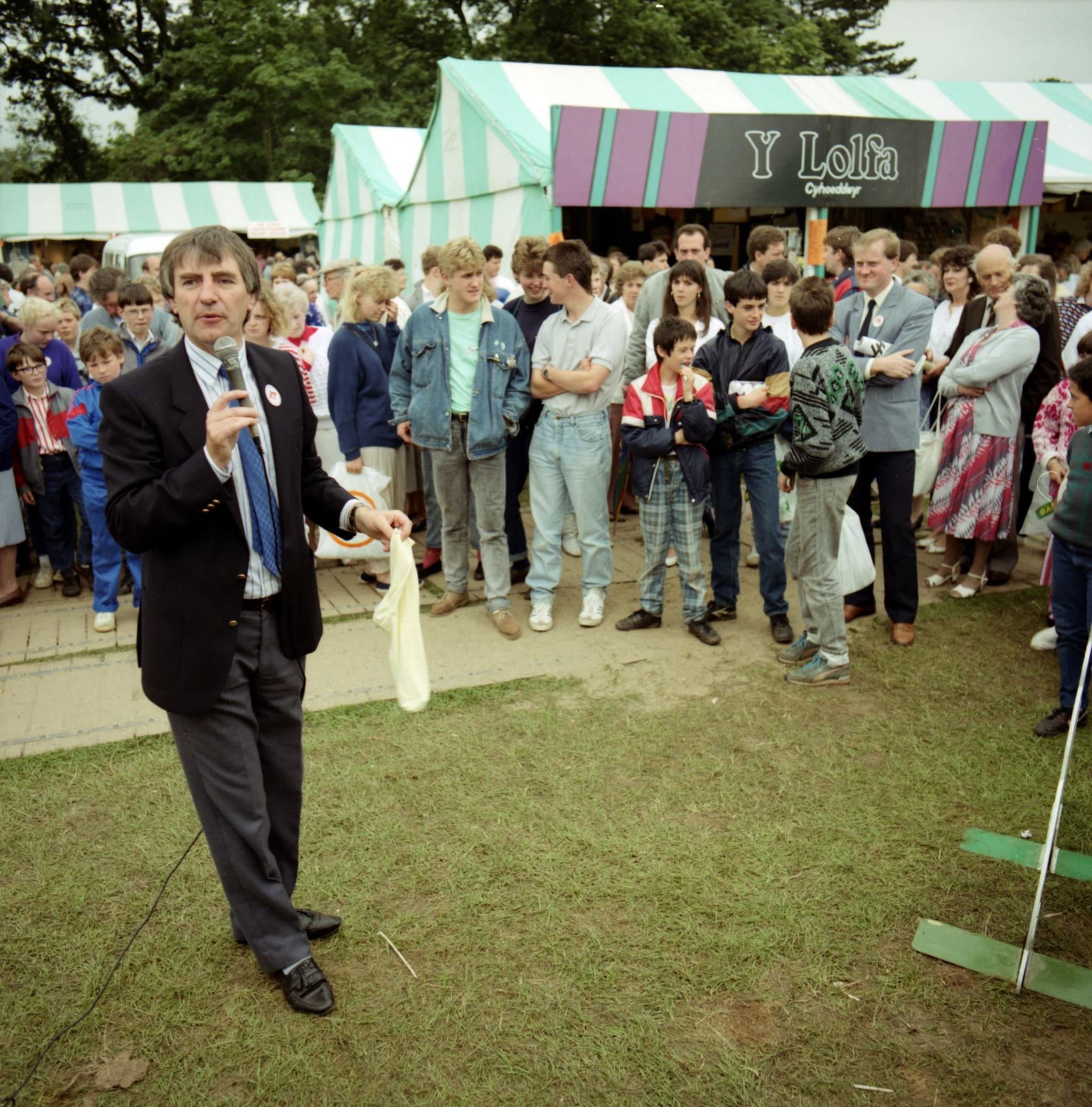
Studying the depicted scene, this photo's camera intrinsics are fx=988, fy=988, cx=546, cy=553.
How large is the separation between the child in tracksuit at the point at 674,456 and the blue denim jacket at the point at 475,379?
→ 721 mm

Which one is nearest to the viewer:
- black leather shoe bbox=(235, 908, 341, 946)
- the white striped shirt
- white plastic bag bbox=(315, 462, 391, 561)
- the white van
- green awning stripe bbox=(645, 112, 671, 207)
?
the white striped shirt

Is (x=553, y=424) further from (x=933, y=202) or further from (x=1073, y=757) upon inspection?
(x=933, y=202)

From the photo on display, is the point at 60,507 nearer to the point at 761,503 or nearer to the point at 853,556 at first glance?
the point at 761,503

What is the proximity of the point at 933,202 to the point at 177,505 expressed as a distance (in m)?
12.3

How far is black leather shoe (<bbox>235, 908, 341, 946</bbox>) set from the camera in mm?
3113

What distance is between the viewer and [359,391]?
642 centimetres

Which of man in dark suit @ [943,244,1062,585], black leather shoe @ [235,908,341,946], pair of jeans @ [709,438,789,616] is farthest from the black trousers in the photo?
black leather shoe @ [235,908,341,946]

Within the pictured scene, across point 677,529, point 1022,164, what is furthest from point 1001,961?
point 1022,164

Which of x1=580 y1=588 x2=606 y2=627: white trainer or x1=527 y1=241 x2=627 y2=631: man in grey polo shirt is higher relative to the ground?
x1=527 y1=241 x2=627 y2=631: man in grey polo shirt

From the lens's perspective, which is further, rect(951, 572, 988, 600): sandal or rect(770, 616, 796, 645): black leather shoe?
rect(951, 572, 988, 600): sandal

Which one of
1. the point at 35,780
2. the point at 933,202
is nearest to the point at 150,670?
the point at 35,780

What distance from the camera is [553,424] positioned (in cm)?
571

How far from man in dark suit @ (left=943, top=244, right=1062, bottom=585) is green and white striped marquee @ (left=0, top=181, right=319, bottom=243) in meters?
19.1

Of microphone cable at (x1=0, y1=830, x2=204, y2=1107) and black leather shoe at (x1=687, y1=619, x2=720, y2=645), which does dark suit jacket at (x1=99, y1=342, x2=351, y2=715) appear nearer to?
microphone cable at (x1=0, y1=830, x2=204, y2=1107)
